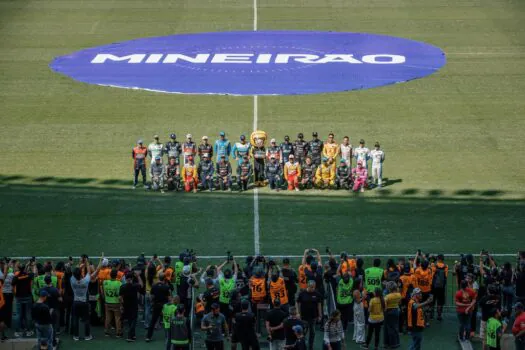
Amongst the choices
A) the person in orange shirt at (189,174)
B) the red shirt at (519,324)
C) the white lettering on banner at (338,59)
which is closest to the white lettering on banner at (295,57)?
the white lettering on banner at (338,59)

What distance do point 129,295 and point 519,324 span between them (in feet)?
24.4

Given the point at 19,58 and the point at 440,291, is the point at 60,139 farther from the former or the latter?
the point at 440,291

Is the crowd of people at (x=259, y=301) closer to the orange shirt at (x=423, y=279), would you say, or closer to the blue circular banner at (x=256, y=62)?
the orange shirt at (x=423, y=279)

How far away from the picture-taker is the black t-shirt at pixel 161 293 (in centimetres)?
2239

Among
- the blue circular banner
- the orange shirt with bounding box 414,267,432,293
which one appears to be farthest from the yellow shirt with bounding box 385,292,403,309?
the blue circular banner

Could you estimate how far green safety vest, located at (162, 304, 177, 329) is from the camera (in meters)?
21.5

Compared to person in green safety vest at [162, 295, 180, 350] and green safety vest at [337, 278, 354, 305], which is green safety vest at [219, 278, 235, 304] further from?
green safety vest at [337, 278, 354, 305]

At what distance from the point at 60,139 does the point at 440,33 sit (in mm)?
20626

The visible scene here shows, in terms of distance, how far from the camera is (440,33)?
2060 inches

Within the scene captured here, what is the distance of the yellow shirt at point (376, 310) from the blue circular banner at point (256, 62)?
21677 millimetres

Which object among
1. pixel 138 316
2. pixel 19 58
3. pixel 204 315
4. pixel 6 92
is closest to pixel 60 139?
pixel 6 92

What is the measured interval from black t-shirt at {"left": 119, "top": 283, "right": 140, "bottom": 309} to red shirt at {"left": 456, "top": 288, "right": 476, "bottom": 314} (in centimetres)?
625

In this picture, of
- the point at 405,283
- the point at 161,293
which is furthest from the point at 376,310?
the point at 161,293

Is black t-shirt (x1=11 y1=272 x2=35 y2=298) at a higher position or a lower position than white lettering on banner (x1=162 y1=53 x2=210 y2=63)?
lower
